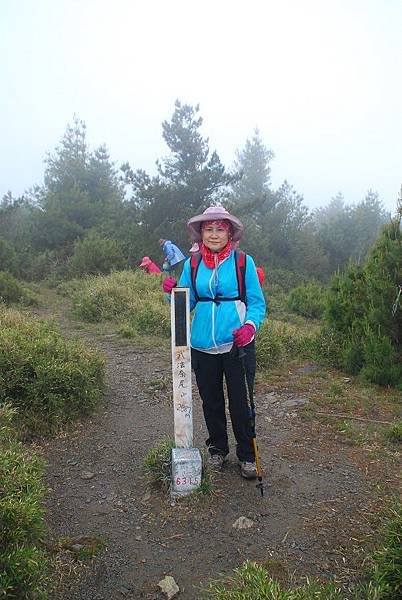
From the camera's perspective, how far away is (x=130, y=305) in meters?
10.1

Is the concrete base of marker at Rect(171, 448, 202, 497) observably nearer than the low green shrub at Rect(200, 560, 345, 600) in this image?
No

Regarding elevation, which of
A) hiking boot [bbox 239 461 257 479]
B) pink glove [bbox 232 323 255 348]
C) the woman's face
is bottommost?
hiking boot [bbox 239 461 257 479]

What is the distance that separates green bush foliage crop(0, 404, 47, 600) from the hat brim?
6.09 ft

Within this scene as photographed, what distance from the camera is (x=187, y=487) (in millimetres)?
3125

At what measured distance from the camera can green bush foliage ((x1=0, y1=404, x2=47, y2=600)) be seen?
7.03 feet

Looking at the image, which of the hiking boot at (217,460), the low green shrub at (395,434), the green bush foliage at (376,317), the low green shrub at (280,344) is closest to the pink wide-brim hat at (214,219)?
the hiking boot at (217,460)

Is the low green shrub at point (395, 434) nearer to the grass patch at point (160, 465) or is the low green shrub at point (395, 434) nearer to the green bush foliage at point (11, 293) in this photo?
the grass patch at point (160, 465)

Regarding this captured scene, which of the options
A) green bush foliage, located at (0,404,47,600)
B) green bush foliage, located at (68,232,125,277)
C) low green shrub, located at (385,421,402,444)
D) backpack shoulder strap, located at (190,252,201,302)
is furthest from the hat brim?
green bush foliage, located at (68,232,125,277)

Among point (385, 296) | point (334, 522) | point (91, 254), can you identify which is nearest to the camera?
point (334, 522)

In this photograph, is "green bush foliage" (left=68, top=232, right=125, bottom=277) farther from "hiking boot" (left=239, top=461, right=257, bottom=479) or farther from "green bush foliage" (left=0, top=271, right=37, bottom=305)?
"hiking boot" (left=239, top=461, right=257, bottom=479)

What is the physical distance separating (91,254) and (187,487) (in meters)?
14.3

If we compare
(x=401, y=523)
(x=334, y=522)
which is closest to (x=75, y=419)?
(x=334, y=522)

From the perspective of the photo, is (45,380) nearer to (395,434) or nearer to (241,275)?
(241,275)

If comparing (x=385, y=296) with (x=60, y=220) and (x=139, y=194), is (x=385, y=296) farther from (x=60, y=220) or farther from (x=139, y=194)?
(x=60, y=220)
